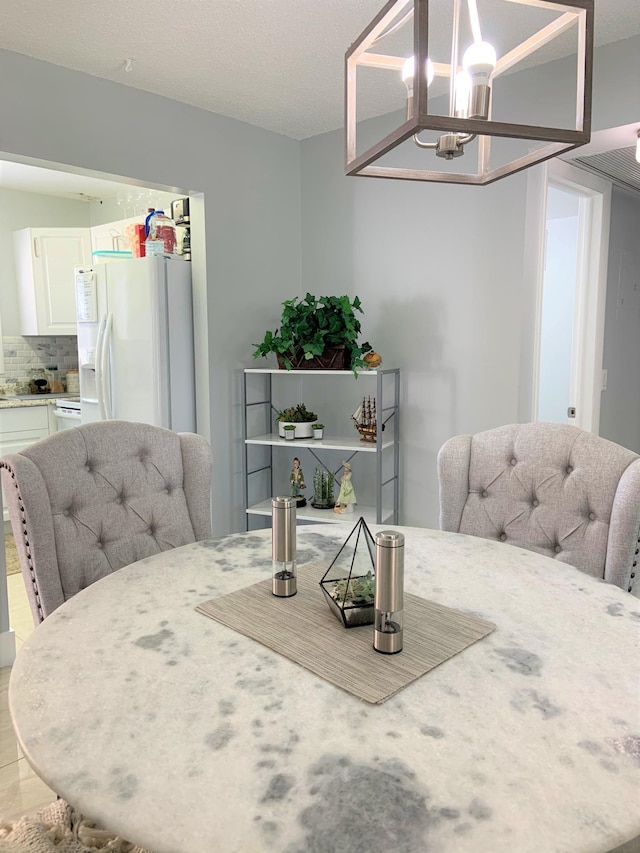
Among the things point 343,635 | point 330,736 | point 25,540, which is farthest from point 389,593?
point 25,540

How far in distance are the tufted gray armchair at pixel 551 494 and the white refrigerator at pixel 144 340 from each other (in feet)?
5.75

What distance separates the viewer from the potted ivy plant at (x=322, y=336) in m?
3.16

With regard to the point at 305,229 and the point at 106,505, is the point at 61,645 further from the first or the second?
the point at 305,229

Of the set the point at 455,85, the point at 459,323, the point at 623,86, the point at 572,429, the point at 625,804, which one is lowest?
the point at 625,804

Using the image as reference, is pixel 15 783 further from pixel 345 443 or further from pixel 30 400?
pixel 30 400

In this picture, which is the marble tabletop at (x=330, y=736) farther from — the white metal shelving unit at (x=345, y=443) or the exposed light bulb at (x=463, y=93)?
the white metal shelving unit at (x=345, y=443)

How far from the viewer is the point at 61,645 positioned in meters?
1.12

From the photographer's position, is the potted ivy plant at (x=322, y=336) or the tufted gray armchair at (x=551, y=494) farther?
the potted ivy plant at (x=322, y=336)

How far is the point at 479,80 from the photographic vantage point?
3.53 feet

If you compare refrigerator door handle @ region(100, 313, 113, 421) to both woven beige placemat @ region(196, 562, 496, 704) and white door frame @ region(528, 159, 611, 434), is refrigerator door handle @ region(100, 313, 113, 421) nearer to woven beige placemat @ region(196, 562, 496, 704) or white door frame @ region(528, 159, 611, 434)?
woven beige placemat @ region(196, 562, 496, 704)

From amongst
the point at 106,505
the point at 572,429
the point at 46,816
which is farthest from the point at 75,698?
the point at 572,429

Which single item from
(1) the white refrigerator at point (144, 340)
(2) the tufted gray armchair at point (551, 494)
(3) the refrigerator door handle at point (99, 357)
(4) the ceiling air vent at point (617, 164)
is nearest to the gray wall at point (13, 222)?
(1) the white refrigerator at point (144, 340)

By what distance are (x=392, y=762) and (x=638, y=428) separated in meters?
4.31

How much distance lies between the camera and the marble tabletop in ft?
2.33
